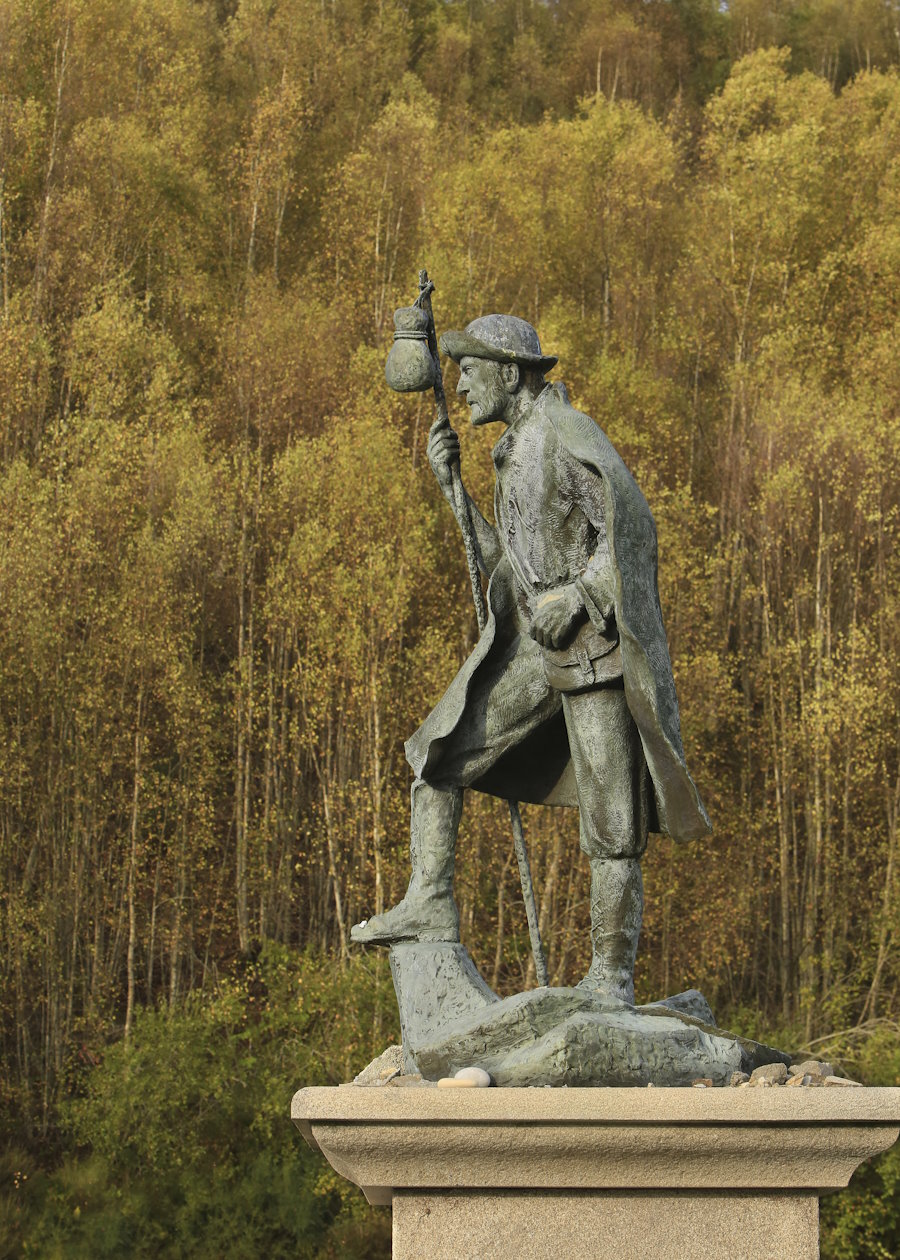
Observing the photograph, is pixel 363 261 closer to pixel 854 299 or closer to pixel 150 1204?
pixel 854 299

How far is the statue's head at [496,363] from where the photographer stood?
518 centimetres

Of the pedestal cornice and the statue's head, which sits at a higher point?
the statue's head

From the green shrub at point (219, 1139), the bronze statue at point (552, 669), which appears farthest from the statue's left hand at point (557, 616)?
the green shrub at point (219, 1139)

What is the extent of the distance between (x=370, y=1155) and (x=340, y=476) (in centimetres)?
1597

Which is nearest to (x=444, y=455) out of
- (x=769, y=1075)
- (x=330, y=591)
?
(x=769, y=1075)

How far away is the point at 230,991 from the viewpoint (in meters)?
17.7

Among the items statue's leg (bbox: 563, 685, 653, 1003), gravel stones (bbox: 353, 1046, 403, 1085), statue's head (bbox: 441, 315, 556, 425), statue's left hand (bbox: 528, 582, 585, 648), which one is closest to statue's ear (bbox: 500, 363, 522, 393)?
statue's head (bbox: 441, 315, 556, 425)

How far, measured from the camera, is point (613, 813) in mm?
4879

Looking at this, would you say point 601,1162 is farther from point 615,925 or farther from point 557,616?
point 557,616

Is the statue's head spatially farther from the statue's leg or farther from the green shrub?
the green shrub

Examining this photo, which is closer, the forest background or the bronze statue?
the bronze statue

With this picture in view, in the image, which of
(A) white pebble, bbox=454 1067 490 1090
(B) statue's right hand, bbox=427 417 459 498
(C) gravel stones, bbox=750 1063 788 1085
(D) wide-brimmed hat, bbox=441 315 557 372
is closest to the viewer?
(A) white pebble, bbox=454 1067 490 1090

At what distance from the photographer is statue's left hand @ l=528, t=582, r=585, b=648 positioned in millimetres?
4859

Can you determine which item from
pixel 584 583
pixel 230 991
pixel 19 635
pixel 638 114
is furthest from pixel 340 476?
pixel 584 583
